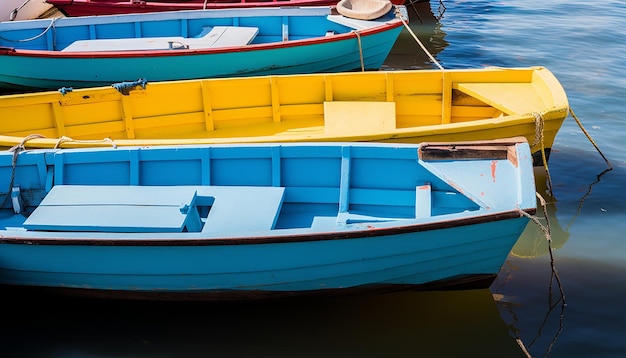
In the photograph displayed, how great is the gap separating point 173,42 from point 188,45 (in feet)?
0.68

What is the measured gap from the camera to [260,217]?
5609mm

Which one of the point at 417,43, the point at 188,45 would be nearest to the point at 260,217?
the point at 188,45

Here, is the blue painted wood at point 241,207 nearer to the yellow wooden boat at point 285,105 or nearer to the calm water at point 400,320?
the calm water at point 400,320

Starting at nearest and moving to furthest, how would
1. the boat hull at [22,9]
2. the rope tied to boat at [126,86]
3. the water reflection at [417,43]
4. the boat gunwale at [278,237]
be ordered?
the boat gunwale at [278,237] → the rope tied to boat at [126,86] → the water reflection at [417,43] → the boat hull at [22,9]

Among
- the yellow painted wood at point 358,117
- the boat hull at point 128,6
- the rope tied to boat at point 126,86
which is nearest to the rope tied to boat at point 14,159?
the rope tied to boat at point 126,86

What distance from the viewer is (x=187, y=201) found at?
18.9 feet

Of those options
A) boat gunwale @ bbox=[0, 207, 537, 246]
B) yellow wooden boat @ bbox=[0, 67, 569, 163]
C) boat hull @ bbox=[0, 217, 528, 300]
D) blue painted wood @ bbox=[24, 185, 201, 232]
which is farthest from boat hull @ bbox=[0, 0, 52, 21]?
boat gunwale @ bbox=[0, 207, 537, 246]

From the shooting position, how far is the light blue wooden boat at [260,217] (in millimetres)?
5020

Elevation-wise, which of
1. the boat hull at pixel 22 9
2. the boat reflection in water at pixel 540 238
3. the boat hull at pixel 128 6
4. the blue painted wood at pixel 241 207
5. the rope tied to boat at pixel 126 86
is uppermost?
the boat hull at pixel 128 6

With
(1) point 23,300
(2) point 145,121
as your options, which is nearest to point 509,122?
(2) point 145,121

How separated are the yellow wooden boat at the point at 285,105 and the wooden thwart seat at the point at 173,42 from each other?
1906mm

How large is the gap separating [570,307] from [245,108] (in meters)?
4.03

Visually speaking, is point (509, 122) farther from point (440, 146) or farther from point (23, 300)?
point (23, 300)

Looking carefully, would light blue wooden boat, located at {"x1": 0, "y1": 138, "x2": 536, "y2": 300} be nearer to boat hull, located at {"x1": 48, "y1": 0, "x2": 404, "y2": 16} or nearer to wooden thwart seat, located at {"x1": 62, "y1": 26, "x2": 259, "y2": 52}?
wooden thwart seat, located at {"x1": 62, "y1": 26, "x2": 259, "y2": 52}
